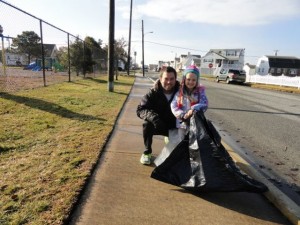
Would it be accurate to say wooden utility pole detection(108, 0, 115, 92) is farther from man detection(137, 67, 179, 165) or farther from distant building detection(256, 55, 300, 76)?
distant building detection(256, 55, 300, 76)

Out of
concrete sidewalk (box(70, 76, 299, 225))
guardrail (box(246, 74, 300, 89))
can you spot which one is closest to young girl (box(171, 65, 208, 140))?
concrete sidewalk (box(70, 76, 299, 225))

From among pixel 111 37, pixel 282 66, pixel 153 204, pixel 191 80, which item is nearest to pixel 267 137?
pixel 191 80

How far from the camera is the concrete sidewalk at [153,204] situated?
2.86 meters

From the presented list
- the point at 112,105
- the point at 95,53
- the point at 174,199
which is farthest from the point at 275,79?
the point at 174,199

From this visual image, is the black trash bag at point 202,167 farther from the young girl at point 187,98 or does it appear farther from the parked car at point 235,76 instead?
the parked car at point 235,76

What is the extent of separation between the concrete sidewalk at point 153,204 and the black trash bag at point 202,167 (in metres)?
0.15

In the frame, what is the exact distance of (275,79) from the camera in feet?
107

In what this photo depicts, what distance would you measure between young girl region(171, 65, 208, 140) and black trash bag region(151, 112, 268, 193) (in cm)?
30

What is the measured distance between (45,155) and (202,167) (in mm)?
2205

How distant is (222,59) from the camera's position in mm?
86062

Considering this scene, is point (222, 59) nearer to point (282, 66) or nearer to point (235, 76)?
point (282, 66)

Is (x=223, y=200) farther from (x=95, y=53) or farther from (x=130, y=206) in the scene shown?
(x=95, y=53)

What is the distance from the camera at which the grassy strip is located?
2.80 m

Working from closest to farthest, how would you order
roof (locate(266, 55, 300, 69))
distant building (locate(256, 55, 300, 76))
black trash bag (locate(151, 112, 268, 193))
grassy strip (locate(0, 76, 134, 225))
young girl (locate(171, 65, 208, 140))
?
grassy strip (locate(0, 76, 134, 225)), black trash bag (locate(151, 112, 268, 193)), young girl (locate(171, 65, 208, 140)), distant building (locate(256, 55, 300, 76)), roof (locate(266, 55, 300, 69))
